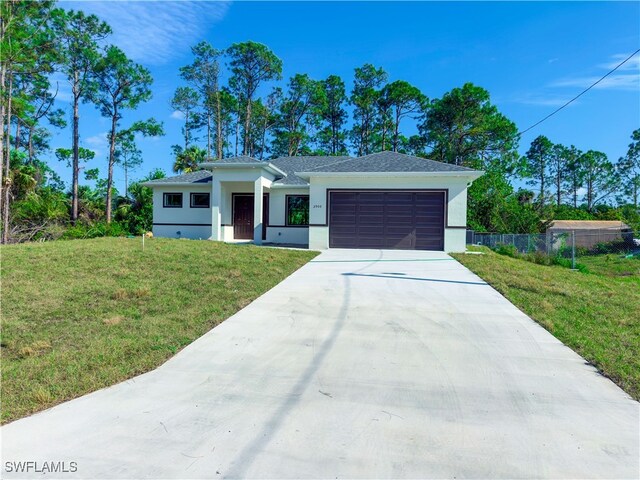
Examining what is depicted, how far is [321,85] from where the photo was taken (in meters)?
37.7

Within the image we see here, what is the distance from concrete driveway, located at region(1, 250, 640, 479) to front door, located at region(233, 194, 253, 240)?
47.2 feet

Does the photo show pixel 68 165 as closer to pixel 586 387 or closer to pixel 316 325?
pixel 316 325

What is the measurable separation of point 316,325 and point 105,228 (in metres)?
19.6

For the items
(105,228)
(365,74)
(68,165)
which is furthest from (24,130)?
(365,74)

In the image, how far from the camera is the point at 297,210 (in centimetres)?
1778

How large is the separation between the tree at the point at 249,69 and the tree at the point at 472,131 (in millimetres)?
15193

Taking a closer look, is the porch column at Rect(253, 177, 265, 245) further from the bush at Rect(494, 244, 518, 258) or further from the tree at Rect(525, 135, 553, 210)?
the tree at Rect(525, 135, 553, 210)

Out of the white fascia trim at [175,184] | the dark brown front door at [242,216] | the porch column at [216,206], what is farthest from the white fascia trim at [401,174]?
the white fascia trim at [175,184]

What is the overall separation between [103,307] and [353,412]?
15.1 feet

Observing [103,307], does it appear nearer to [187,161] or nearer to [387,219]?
[387,219]

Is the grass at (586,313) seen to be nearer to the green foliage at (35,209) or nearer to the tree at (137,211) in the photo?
the tree at (137,211)

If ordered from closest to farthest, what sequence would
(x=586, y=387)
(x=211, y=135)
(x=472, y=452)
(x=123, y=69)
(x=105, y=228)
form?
(x=472, y=452)
(x=586, y=387)
(x=105, y=228)
(x=123, y=69)
(x=211, y=135)

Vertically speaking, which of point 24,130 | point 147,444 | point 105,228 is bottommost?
point 147,444

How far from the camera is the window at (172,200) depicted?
19.2m
